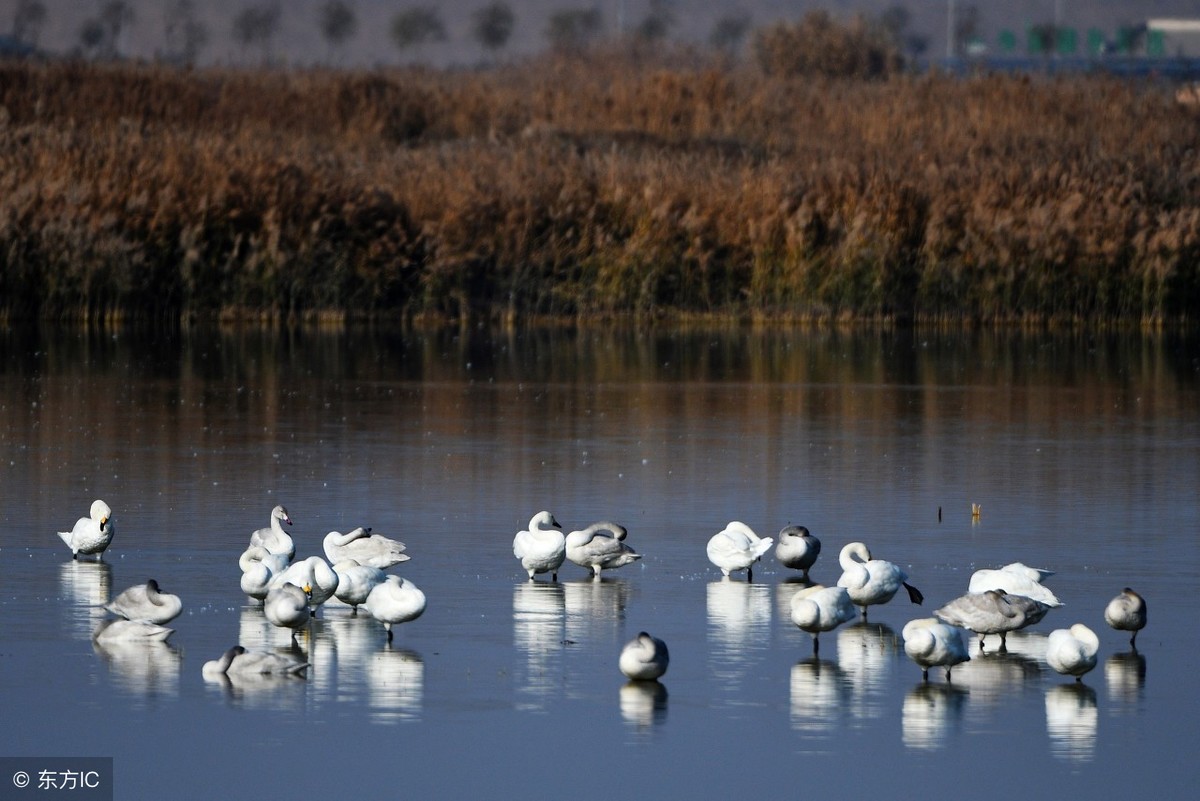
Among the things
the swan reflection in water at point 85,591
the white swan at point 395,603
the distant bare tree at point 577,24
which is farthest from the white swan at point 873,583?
the distant bare tree at point 577,24

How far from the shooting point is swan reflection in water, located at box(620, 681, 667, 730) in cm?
823

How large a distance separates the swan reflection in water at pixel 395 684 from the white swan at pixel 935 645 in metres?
2.00

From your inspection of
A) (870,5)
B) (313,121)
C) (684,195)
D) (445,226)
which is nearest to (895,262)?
(684,195)

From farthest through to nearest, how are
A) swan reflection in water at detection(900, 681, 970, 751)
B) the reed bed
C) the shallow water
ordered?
1. the reed bed
2. swan reflection in water at detection(900, 681, 970, 751)
3. the shallow water

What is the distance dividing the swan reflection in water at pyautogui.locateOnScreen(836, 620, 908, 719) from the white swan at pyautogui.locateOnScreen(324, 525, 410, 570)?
7.77ft

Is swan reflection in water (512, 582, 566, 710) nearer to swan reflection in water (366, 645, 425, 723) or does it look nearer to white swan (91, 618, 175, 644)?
swan reflection in water (366, 645, 425, 723)

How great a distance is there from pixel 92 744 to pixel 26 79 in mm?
37965

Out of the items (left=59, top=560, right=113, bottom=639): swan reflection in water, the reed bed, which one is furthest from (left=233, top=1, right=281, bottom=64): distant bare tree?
(left=59, top=560, right=113, bottom=639): swan reflection in water

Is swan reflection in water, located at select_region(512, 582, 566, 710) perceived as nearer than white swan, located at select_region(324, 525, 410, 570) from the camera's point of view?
Yes

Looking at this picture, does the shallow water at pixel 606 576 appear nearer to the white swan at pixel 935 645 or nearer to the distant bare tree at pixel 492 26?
the white swan at pixel 935 645

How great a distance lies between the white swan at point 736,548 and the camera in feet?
35.9

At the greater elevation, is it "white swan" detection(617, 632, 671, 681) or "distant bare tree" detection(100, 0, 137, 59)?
"distant bare tree" detection(100, 0, 137, 59)

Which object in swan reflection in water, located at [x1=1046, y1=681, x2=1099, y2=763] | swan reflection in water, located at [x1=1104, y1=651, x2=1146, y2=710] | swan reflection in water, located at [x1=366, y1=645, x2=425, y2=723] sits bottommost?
swan reflection in water, located at [x1=1046, y1=681, x2=1099, y2=763]

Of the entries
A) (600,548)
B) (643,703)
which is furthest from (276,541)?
(643,703)
